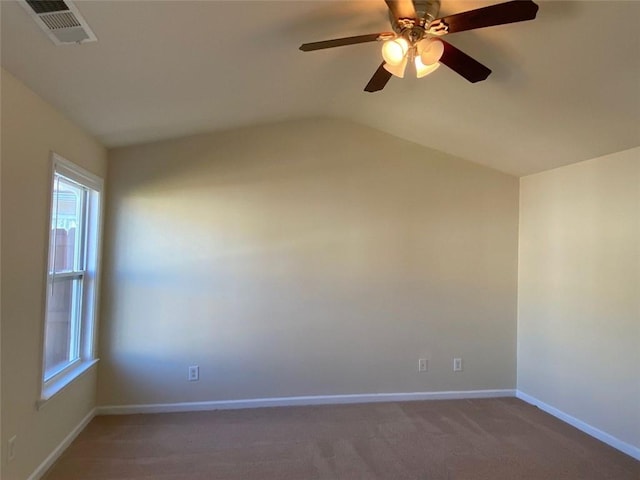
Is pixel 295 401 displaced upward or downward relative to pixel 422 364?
downward

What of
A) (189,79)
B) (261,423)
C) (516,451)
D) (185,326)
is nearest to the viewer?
(189,79)

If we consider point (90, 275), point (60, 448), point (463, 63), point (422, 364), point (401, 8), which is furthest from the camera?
point (422, 364)

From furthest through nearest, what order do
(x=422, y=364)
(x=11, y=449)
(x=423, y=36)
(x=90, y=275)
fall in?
(x=422, y=364) < (x=90, y=275) < (x=11, y=449) < (x=423, y=36)

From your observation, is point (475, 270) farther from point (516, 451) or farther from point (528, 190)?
point (516, 451)

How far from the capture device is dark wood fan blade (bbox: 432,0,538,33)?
Answer: 1.42 meters

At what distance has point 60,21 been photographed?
168 centimetres

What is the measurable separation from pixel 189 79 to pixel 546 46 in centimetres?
197

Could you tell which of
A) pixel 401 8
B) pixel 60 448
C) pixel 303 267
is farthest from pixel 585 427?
pixel 60 448

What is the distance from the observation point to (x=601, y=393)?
3.07 m

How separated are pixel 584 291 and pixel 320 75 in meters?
2.67

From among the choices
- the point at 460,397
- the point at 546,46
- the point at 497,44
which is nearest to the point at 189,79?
the point at 497,44

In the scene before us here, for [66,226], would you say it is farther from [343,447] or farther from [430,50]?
[430,50]

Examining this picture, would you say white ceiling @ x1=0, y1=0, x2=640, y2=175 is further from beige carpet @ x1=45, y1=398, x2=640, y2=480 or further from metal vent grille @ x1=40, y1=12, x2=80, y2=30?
beige carpet @ x1=45, y1=398, x2=640, y2=480

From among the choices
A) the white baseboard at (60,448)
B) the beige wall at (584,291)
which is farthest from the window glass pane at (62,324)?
the beige wall at (584,291)
